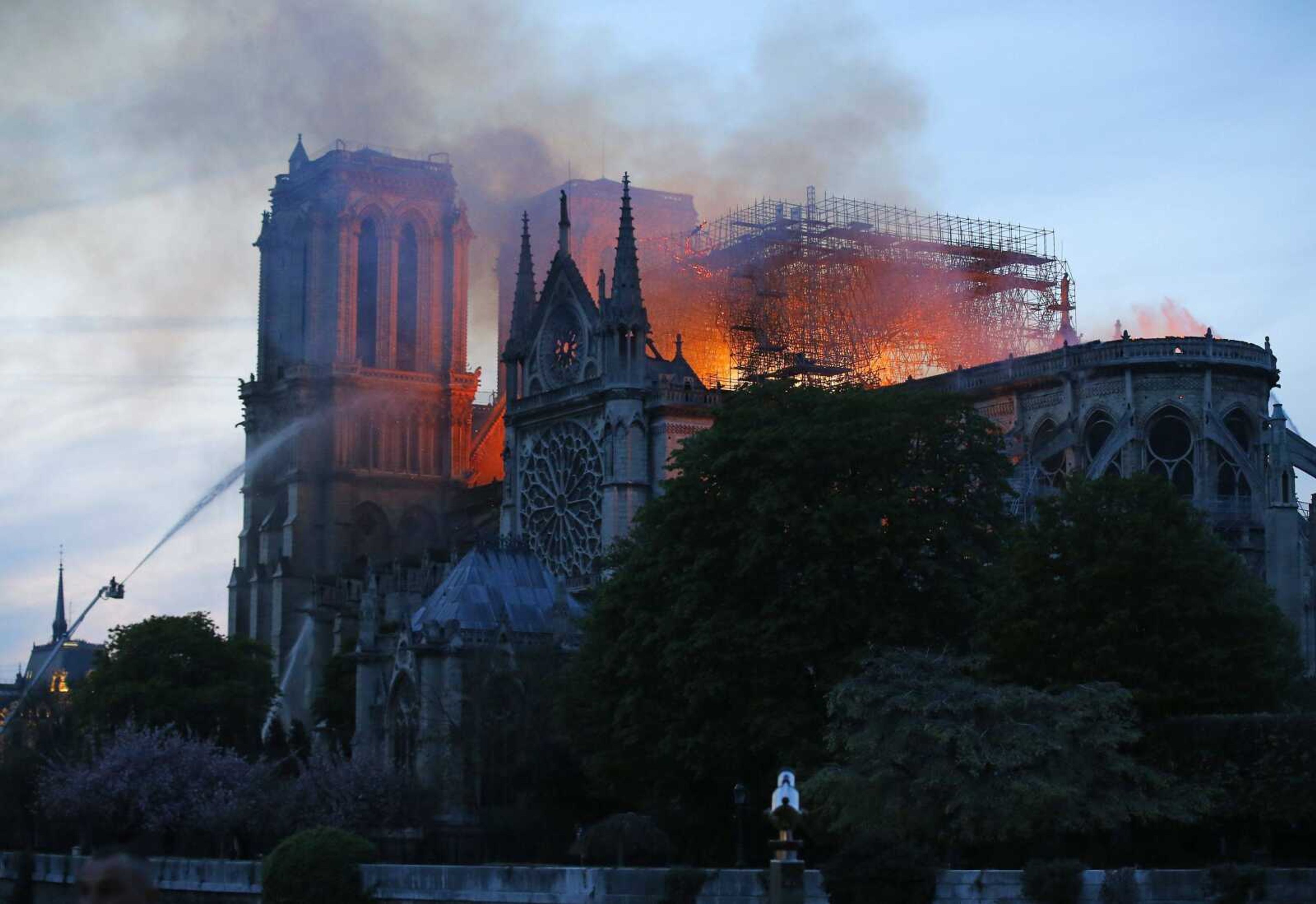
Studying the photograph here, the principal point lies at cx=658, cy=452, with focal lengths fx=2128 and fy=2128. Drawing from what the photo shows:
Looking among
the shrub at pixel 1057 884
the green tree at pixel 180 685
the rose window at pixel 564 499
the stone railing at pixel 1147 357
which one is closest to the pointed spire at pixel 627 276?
the rose window at pixel 564 499

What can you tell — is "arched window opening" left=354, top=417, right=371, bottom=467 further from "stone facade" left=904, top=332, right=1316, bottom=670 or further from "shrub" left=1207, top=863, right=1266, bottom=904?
"shrub" left=1207, top=863, right=1266, bottom=904

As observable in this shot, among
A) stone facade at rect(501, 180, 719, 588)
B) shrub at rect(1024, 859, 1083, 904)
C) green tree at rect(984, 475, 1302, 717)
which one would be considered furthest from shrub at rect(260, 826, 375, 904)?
stone facade at rect(501, 180, 719, 588)

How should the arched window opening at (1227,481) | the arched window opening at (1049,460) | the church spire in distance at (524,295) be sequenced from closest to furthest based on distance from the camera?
the arched window opening at (1227,481), the arched window opening at (1049,460), the church spire in distance at (524,295)

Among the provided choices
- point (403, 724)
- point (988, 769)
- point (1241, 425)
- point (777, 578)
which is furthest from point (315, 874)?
point (1241, 425)

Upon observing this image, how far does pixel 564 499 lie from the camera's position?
7512 cm

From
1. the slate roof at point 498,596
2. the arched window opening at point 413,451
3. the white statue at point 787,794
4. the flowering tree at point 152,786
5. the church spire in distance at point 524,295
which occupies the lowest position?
the white statue at point 787,794

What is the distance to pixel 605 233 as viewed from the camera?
10031 centimetres

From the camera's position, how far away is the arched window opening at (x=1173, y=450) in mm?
59000

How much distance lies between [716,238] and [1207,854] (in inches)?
1984

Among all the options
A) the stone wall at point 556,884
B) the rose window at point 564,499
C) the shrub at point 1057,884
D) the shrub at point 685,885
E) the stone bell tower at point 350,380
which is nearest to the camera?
the stone wall at point 556,884

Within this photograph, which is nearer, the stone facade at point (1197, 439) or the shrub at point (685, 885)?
the shrub at point (685, 885)

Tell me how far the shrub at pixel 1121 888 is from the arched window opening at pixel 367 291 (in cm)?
7267

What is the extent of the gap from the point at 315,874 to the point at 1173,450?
1120 inches

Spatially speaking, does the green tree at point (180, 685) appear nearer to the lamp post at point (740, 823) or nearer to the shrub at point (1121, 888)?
the lamp post at point (740, 823)
